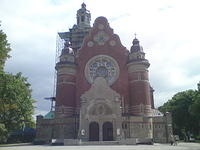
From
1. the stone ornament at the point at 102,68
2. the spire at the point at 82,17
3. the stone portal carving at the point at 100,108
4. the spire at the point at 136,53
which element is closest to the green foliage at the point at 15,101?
the stone portal carving at the point at 100,108

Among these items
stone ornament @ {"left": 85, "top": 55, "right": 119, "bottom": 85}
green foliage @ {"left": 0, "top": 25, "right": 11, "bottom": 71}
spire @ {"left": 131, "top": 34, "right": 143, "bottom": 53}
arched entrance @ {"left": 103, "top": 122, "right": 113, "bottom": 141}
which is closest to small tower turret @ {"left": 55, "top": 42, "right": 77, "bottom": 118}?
stone ornament @ {"left": 85, "top": 55, "right": 119, "bottom": 85}

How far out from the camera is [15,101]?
32469 millimetres

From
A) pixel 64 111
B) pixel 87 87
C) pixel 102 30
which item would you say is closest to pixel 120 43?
pixel 102 30

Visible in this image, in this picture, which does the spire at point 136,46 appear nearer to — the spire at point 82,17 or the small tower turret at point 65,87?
the small tower turret at point 65,87

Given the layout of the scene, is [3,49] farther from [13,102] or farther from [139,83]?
[139,83]

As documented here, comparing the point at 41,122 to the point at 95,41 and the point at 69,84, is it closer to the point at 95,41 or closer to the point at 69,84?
the point at 69,84

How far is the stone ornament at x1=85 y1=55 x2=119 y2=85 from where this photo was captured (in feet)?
180

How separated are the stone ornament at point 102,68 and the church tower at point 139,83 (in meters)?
3.12

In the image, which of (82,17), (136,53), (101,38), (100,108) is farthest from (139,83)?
(82,17)

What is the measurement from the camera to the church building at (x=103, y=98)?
4741cm

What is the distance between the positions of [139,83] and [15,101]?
89.4 feet

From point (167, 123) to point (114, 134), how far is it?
33.7ft

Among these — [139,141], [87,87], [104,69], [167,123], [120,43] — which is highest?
[120,43]

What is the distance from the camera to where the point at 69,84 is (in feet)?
181
